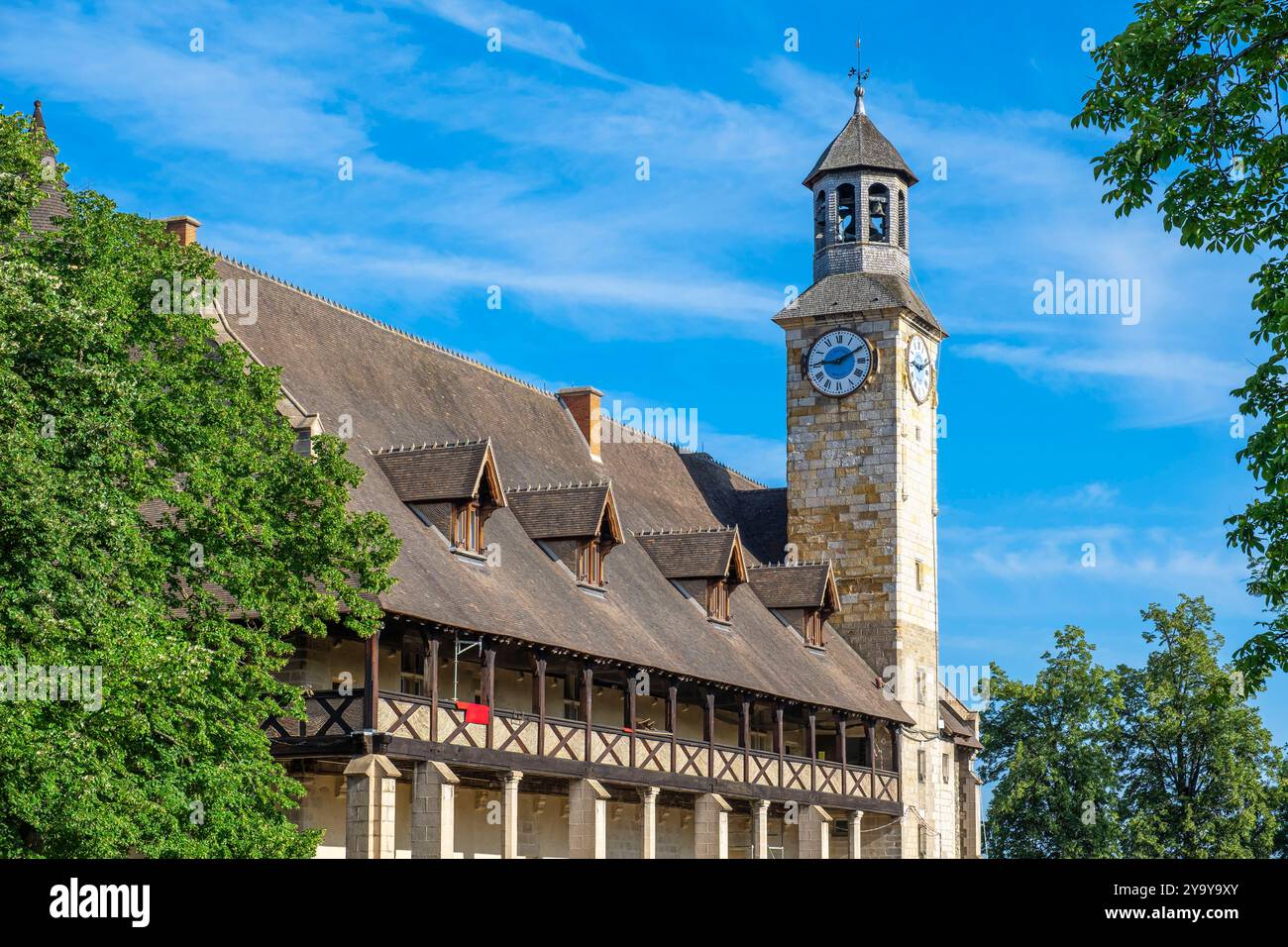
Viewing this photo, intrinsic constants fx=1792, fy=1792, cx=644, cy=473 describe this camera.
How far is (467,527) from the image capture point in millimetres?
31406

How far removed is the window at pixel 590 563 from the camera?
34.8 meters

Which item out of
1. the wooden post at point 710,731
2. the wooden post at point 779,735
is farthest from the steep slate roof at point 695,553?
the wooden post at point 710,731

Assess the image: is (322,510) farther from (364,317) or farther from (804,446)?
(804,446)

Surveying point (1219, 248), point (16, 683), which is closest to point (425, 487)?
point (16, 683)

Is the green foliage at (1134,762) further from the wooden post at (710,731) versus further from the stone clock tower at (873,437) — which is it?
the wooden post at (710,731)

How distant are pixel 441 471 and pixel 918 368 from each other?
68.3ft

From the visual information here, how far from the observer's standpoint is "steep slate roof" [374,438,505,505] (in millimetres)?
30969

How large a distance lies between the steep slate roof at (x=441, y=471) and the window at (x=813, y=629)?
14.1 metres

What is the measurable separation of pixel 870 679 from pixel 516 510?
13914 mm

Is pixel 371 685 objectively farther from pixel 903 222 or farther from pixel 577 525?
pixel 903 222

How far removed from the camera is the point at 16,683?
1817 cm

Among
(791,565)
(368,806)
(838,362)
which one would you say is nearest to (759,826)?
(791,565)

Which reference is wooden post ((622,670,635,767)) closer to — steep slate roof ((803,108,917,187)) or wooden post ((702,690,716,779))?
wooden post ((702,690,716,779))

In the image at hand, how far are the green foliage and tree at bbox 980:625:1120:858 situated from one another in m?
0.04
